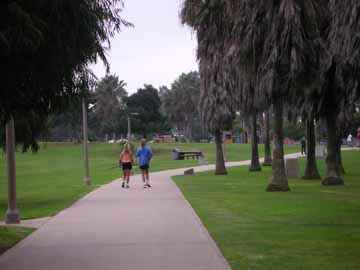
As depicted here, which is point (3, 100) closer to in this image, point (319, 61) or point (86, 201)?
point (86, 201)

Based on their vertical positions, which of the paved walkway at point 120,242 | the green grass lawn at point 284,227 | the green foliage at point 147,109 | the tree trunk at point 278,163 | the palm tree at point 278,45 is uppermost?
the green foliage at point 147,109

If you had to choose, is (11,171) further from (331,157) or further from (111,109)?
(111,109)

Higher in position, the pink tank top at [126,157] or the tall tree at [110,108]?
the tall tree at [110,108]

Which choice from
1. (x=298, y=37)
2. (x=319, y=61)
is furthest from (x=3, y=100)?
(x=319, y=61)

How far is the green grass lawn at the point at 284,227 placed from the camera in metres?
9.94

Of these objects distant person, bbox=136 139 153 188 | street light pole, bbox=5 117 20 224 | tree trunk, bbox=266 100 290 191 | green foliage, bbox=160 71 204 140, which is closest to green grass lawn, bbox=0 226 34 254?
street light pole, bbox=5 117 20 224

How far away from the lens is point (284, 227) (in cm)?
1373

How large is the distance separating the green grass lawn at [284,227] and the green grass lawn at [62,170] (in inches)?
184

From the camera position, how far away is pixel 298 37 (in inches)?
894

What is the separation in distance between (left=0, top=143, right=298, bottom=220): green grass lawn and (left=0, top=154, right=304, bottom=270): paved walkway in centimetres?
262

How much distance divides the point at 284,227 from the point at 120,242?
3478 mm

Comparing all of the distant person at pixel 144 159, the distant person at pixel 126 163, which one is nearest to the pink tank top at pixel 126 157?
the distant person at pixel 126 163

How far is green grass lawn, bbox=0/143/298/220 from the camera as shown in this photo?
22.6m

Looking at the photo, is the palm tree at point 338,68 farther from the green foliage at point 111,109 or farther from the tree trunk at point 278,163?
the green foliage at point 111,109
